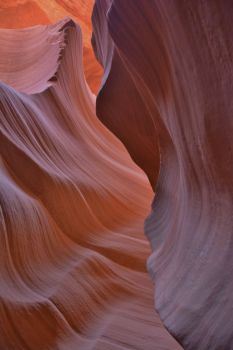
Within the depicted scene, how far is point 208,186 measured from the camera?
1.15 metres

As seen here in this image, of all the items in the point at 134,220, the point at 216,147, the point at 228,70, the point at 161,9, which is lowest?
the point at 134,220

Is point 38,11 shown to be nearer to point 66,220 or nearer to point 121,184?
point 121,184

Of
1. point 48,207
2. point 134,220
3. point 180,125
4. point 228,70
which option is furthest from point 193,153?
point 134,220

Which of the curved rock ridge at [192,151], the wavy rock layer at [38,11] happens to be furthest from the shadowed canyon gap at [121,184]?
the wavy rock layer at [38,11]

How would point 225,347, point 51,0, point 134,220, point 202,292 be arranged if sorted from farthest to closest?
point 51,0, point 134,220, point 202,292, point 225,347

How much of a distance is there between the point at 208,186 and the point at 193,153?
98 mm

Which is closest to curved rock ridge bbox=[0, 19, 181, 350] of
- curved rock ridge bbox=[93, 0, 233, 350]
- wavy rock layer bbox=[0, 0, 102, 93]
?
curved rock ridge bbox=[93, 0, 233, 350]

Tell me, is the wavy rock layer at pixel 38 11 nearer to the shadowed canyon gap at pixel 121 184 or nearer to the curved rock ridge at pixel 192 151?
the shadowed canyon gap at pixel 121 184

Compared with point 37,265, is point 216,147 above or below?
above

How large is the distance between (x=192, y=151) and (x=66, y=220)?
47.1 inches

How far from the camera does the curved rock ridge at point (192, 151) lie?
96 centimetres

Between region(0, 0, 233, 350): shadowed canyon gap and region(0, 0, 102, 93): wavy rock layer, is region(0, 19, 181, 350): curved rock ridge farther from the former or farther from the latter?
region(0, 0, 102, 93): wavy rock layer

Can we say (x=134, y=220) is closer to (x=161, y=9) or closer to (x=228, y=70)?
(x=161, y=9)

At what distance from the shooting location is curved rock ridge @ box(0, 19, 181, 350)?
1740 millimetres
